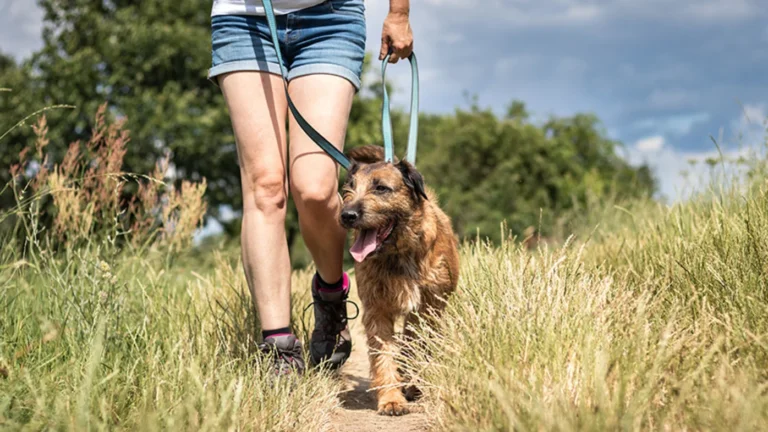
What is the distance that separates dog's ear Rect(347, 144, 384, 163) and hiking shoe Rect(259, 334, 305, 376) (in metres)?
1.33

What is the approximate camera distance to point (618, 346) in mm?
2609

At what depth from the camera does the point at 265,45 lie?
363cm

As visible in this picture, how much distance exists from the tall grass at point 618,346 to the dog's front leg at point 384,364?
0.60 feet

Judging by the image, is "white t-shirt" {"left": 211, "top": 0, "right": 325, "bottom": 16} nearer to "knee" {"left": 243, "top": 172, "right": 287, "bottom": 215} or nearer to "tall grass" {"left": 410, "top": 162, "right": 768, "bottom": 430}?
"knee" {"left": 243, "top": 172, "right": 287, "bottom": 215}

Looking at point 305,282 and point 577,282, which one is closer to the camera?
point 577,282

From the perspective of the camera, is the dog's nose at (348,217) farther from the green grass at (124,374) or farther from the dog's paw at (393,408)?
the dog's paw at (393,408)

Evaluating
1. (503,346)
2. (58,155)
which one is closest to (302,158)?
(503,346)

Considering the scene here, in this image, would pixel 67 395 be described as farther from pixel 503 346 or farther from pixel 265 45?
pixel 265 45

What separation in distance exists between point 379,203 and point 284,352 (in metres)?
0.98

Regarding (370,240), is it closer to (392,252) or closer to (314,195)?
(392,252)

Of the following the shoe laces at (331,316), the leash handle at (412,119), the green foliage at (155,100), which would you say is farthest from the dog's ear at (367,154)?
the green foliage at (155,100)

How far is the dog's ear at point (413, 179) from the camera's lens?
12.6 feet

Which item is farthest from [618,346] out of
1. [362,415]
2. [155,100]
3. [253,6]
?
[155,100]

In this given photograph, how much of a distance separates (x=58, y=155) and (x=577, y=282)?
1815 centimetres
